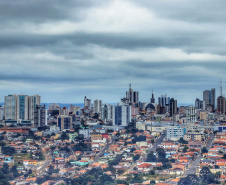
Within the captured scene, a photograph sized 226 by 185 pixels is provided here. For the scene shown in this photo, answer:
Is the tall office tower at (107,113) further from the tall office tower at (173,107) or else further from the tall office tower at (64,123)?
the tall office tower at (64,123)

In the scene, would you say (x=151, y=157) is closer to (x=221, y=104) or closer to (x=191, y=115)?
(x=191, y=115)

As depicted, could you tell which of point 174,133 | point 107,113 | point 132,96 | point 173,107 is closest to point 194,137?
point 174,133

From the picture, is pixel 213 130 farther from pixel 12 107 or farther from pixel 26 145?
pixel 12 107

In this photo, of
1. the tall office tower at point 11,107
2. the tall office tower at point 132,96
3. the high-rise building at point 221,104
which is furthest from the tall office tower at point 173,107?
the tall office tower at point 11,107

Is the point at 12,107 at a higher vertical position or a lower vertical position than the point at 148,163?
higher

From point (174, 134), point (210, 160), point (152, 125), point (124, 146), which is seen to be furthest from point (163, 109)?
point (210, 160)
